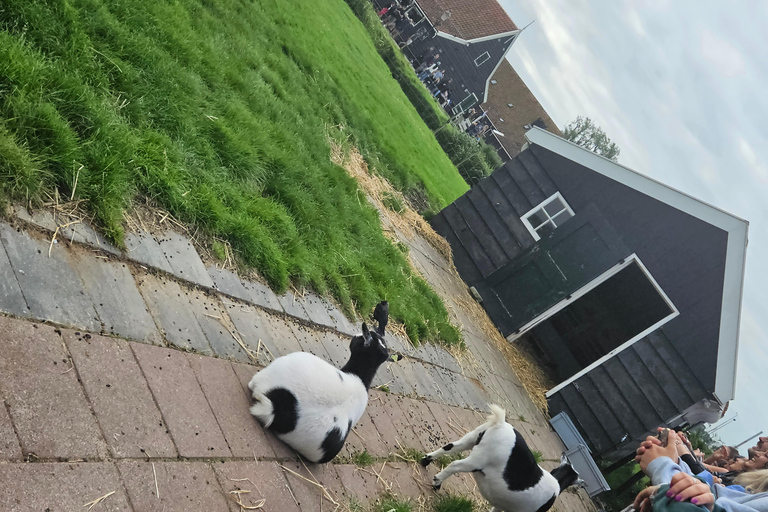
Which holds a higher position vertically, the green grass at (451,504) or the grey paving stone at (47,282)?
the grey paving stone at (47,282)

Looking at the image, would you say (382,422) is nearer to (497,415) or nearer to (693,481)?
(497,415)

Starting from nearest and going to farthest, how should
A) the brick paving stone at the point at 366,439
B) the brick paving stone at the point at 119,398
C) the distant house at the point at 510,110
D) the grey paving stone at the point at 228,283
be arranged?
the brick paving stone at the point at 119,398 < the grey paving stone at the point at 228,283 < the brick paving stone at the point at 366,439 < the distant house at the point at 510,110

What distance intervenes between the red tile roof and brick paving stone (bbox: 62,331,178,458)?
43.2 m

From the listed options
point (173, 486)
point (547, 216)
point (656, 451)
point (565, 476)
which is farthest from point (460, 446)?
point (547, 216)

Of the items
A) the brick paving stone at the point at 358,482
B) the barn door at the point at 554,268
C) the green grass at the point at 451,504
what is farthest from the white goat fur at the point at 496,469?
the barn door at the point at 554,268

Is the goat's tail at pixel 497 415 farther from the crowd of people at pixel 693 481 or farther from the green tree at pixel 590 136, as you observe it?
the green tree at pixel 590 136

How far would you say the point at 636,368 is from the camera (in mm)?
10367

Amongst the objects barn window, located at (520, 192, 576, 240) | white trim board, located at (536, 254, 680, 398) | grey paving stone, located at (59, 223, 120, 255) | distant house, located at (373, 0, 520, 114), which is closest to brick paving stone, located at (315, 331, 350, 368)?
grey paving stone, located at (59, 223, 120, 255)

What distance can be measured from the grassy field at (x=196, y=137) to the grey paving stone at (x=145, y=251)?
0.10 meters

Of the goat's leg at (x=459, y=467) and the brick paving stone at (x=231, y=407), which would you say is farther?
the goat's leg at (x=459, y=467)

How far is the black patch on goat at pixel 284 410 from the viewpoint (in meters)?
2.82

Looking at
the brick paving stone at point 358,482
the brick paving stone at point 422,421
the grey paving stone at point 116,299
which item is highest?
the grey paving stone at point 116,299

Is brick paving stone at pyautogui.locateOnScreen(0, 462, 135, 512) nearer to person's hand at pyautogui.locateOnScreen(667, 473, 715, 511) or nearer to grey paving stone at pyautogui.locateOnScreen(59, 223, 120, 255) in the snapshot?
grey paving stone at pyautogui.locateOnScreen(59, 223, 120, 255)

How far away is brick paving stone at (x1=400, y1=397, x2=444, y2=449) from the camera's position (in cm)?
470
